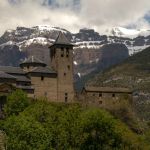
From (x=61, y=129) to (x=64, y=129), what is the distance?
0.81 m

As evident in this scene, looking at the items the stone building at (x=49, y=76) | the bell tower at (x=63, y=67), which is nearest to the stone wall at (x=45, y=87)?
the stone building at (x=49, y=76)

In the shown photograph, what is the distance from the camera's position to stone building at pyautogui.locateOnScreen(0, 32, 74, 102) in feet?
502

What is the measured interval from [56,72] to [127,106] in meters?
23.0

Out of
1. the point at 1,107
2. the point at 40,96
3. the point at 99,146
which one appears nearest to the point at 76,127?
the point at 99,146

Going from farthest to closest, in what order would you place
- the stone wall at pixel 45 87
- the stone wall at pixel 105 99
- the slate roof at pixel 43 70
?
1. the stone wall at pixel 105 99
2. the slate roof at pixel 43 70
3. the stone wall at pixel 45 87

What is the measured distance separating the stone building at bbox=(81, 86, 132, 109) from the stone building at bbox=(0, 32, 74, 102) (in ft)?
14.6

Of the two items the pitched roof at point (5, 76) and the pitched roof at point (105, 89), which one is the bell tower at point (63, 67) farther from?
the pitched roof at point (5, 76)

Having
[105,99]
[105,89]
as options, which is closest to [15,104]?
[105,99]

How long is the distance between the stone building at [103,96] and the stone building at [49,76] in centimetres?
446

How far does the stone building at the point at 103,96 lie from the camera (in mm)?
159000

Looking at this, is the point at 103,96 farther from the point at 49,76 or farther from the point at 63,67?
the point at 49,76

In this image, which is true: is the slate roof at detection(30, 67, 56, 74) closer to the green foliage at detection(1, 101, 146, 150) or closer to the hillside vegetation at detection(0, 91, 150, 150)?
the hillside vegetation at detection(0, 91, 150, 150)

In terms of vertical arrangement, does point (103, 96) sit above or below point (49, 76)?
below

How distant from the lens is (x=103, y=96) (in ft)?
526
